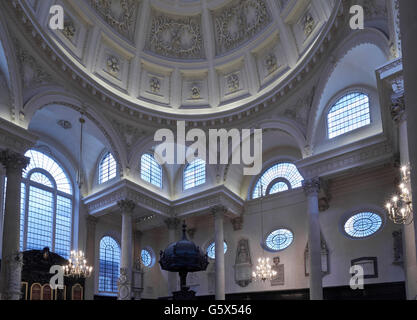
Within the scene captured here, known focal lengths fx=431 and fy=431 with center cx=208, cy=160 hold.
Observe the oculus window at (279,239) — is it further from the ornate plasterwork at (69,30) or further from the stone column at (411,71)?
the stone column at (411,71)

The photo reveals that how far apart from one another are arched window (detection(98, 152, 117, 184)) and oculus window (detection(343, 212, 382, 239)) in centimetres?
1253

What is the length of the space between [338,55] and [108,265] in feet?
54.7

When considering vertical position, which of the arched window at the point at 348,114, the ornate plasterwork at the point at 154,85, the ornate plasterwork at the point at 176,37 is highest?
the ornate plasterwork at the point at 176,37

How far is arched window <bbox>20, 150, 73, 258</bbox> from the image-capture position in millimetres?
21312

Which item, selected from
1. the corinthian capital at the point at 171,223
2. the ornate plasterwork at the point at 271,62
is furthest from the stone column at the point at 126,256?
the ornate plasterwork at the point at 271,62

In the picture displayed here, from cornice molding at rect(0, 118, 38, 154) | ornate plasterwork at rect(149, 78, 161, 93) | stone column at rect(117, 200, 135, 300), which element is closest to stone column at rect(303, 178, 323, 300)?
stone column at rect(117, 200, 135, 300)

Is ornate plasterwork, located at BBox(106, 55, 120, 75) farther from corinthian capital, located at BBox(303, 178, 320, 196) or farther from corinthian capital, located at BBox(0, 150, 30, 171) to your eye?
corinthian capital, located at BBox(303, 178, 320, 196)

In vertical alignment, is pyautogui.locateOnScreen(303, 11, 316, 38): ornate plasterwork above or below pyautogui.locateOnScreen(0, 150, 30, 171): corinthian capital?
above

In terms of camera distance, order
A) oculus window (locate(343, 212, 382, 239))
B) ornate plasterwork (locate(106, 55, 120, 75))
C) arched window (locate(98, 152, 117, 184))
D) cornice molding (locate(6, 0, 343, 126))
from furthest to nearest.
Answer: arched window (locate(98, 152, 117, 184)), ornate plasterwork (locate(106, 55, 120, 75)), oculus window (locate(343, 212, 382, 239)), cornice molding (locate(6, 0, 343, 126))

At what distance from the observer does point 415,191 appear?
4.66 meters

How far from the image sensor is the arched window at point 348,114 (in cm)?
1870

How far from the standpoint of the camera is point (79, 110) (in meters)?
20.0

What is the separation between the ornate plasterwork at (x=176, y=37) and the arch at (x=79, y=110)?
564 cm

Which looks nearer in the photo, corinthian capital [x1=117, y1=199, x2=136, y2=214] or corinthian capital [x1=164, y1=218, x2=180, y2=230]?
corinthian capital [x1=117, y1=199, x2=136, y2=214]
